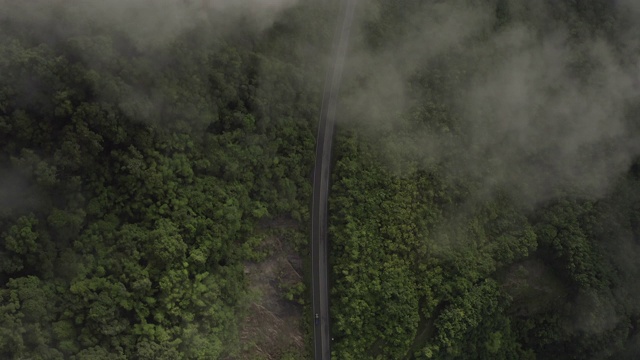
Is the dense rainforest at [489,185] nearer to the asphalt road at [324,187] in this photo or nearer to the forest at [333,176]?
the forest at [333,176]

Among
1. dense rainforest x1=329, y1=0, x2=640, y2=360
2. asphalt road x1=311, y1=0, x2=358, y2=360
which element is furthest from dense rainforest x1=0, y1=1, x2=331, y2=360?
dense rainforest x1=329, y1=0, x2=640, y2=360

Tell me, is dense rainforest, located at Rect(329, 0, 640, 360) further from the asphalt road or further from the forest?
the asphalt road

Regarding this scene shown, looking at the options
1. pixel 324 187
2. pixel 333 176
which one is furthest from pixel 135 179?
pixel 333 176

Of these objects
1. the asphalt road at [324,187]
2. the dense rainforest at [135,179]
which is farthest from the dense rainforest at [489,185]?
the dense rainforest at [135,179]

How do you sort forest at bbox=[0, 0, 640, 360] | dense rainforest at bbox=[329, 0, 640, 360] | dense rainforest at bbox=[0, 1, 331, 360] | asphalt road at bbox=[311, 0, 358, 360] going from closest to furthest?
dense rainforest at bbox=[0, 1, 331, 360] → forest at bbox=[0, 0, 640, 360] → asphalt road at bbox=[311, 0, 358, 360] → dense rainforest at bbox=[329, 0, 640, 360]

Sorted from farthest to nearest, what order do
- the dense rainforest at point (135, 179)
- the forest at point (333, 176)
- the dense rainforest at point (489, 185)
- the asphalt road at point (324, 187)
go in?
the dense rainforest at point (489, 185) < the asphalt road at point (324, 187) < the forest at point (333, 176) < the dense rainforest at point (135, 179)

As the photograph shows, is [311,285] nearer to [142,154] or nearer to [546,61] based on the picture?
[142,154]

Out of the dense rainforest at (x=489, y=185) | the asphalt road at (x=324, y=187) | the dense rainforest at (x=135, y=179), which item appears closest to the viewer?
the dense rainforest at (x=135, y=179)

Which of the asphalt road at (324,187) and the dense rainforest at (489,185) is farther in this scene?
the dense rainforest at (489,185)
